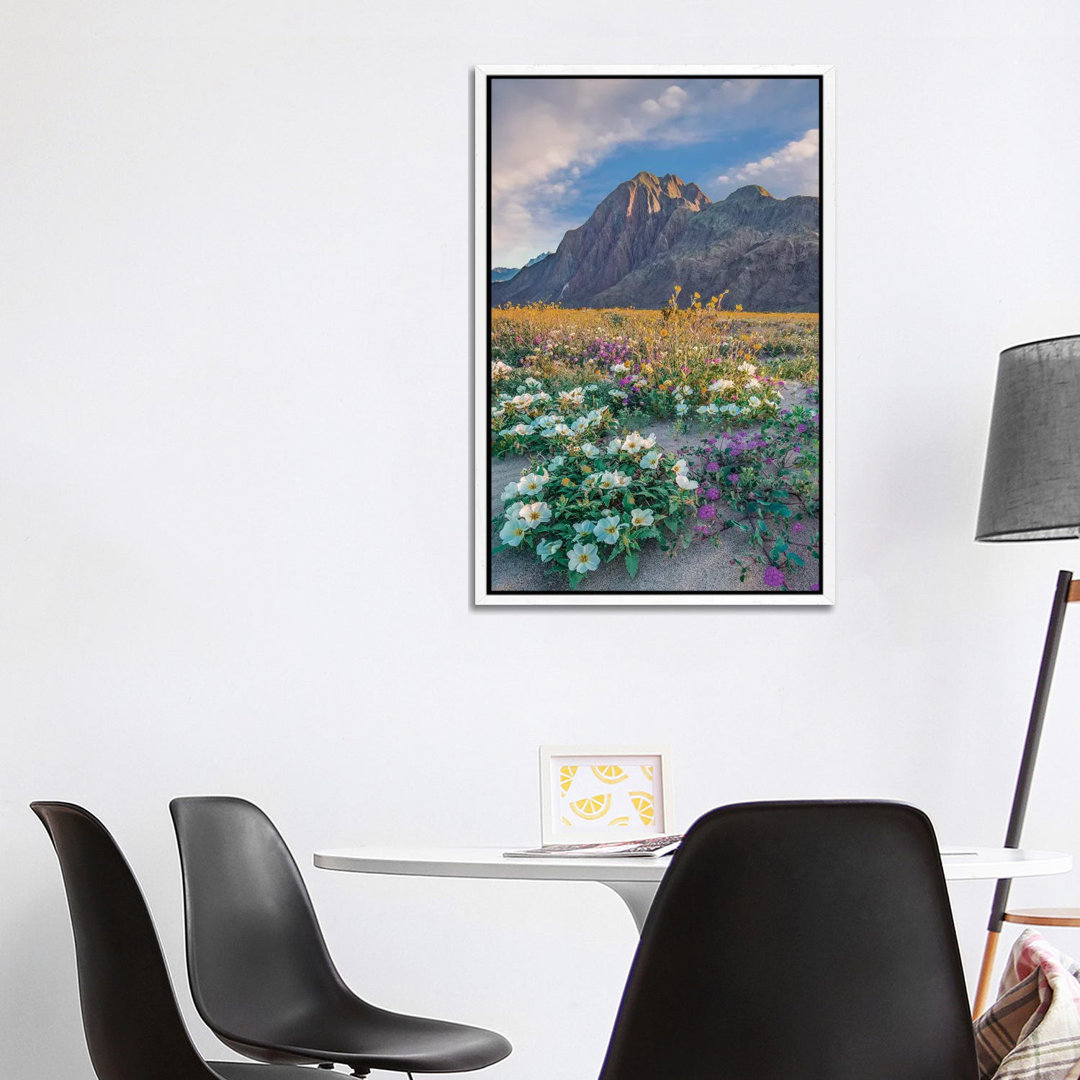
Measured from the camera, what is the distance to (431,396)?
8.88 ft

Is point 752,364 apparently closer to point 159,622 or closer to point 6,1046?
point 159,622

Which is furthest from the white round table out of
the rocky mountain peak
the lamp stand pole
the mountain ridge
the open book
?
the rocky mountain peak

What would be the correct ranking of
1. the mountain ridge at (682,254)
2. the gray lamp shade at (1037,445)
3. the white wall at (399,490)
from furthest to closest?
the mountain ridge at (682,254)
the white wall at (399,490)
the gray lamp shade at (1037,445)

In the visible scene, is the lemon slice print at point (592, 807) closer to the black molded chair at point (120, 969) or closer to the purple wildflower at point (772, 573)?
the black molded chair at point (120, 969)

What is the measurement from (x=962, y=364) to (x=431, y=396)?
3.84 feet

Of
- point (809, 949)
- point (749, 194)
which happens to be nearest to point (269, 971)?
point (809, 949)

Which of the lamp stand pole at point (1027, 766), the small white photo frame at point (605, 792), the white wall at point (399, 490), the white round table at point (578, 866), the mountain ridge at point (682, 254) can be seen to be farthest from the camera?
the mountain ridge at point (682, 254)

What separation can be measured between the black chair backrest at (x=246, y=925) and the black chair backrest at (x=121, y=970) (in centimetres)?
36

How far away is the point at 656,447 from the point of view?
2707 mm

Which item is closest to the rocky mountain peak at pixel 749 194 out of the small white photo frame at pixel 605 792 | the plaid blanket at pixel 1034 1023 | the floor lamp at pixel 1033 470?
the floor lamp at pixel 1033 470

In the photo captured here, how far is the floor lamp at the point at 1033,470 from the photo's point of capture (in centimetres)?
223

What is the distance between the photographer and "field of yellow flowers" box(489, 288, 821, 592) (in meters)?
2.68

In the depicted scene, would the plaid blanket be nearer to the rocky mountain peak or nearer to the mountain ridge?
the mountain ridge

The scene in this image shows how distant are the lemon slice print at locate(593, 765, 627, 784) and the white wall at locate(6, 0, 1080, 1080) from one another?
2.22 ft
